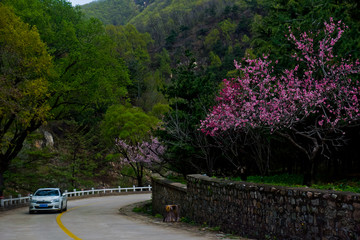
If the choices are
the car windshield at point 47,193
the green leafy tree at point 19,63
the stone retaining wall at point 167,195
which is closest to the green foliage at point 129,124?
the car windshield at point 47,193

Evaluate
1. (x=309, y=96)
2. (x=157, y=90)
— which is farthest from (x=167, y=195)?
(x=309, y=96)

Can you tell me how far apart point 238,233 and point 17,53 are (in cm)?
1595

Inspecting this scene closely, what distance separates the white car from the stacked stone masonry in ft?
36.6

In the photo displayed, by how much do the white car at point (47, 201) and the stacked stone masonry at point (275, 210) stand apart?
439 inches

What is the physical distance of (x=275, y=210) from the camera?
973 cm

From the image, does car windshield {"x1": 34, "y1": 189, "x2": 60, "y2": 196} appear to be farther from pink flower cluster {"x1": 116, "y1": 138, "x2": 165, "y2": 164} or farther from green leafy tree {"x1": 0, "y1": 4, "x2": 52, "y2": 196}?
pink flower cluster {"x1": 116, "y1": 138, "x2": 165, "y2": 164}

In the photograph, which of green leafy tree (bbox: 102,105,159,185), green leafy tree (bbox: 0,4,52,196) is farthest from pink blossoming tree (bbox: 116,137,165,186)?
green leafy tree (bbox: 0,4,52,196)

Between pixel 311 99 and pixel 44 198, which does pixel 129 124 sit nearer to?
pixel 44 198

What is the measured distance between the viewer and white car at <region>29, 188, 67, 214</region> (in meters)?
23.5

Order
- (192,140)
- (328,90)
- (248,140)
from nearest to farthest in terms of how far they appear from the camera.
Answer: (328,90) → (248,140) → (192,140)

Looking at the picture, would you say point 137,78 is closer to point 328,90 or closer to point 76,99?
point 76,99

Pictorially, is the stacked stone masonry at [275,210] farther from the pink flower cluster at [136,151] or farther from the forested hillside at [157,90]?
the pink flower cluster at [136,151]

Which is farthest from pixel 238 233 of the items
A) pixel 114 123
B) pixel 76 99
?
pixel 114 123

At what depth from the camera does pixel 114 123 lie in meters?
47.1
